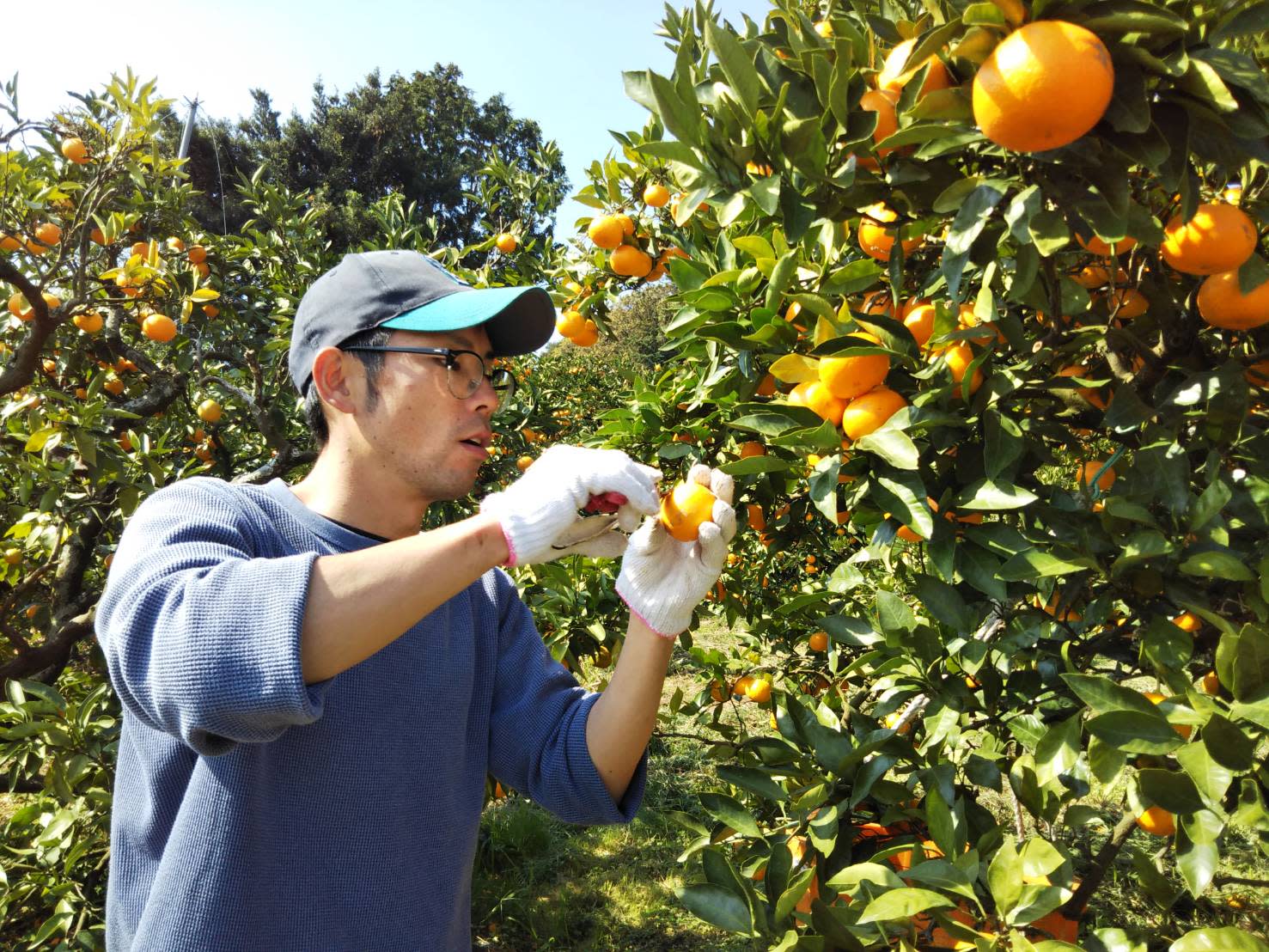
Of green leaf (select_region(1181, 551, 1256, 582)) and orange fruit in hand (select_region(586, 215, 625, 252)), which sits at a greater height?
orange fruit in hand (select_region(586, 215, 625, 252))

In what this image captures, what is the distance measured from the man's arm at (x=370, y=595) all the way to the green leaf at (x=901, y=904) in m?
0.59

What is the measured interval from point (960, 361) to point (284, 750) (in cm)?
108

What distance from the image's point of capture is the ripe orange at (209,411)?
3553 millimetres

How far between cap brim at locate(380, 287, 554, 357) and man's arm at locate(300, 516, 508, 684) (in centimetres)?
45

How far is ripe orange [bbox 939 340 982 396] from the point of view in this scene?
1.05 meters

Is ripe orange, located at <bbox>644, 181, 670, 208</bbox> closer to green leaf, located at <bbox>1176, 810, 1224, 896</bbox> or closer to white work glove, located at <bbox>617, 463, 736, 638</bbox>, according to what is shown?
white work glove, located at <bbox>617, 463, 736, 638</bbox>

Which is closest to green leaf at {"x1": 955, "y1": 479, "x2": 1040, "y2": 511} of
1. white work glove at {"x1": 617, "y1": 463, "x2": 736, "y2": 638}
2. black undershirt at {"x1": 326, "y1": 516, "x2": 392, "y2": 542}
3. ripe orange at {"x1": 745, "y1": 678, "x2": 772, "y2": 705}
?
white work glove at {"x1": 617, "y1": 463, "x2": 736, "y2": 638}

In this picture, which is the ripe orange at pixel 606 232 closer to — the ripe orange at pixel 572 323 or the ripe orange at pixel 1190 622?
the ripe orange at pixel 572 323

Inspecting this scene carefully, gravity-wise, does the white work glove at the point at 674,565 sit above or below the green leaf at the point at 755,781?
above

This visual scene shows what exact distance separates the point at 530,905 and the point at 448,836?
80.5 inches

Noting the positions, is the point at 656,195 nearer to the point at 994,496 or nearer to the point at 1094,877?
the point at 994,496

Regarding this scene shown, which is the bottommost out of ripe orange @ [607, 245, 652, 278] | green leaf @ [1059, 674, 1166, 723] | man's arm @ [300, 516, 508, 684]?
green leaf @ [1059, 674, 1166, 723]

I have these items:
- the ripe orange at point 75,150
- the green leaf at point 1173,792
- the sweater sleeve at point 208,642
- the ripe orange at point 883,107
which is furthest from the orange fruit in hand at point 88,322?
the green leaf at point 1173,792

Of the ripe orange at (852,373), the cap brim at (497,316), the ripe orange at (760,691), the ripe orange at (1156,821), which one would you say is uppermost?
the cap brim at (497,316)
